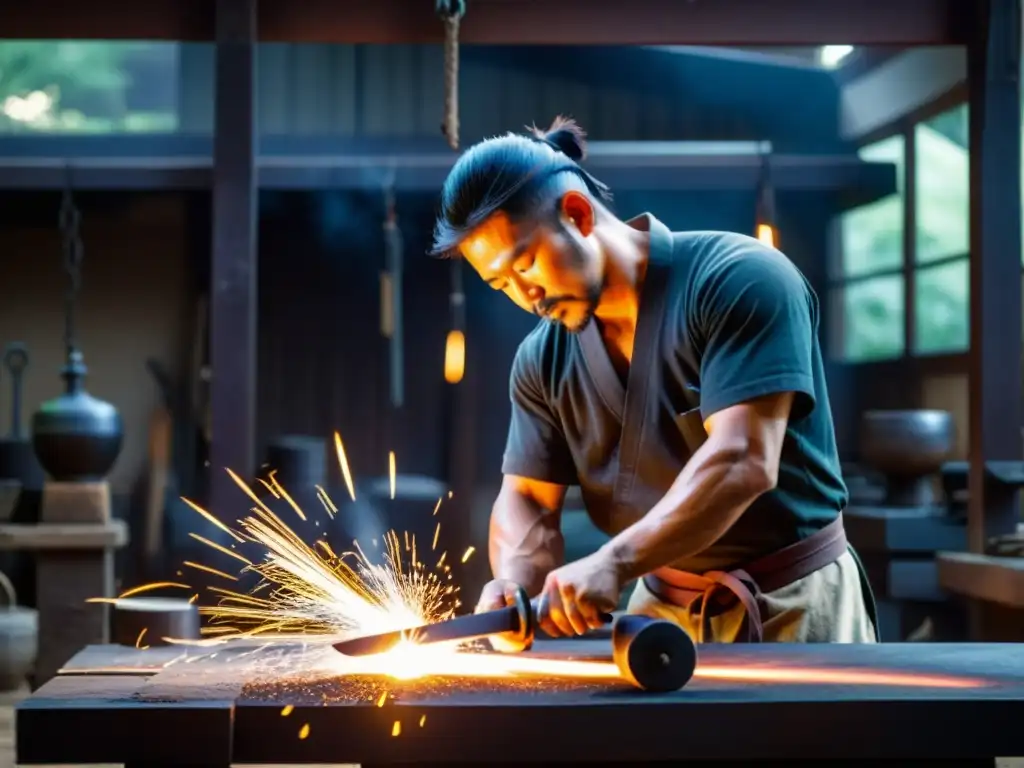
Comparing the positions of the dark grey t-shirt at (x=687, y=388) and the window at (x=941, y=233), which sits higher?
the window at (x=941, y=233)

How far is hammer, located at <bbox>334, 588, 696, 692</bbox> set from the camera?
187 centimetres

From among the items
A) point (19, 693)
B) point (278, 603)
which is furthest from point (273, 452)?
point (278, 603)

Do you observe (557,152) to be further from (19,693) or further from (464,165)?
(19,693)

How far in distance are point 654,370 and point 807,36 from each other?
8.36 ft

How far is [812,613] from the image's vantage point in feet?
8.13

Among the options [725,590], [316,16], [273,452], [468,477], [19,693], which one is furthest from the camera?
[468,477]

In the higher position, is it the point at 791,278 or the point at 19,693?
the point at 791,278

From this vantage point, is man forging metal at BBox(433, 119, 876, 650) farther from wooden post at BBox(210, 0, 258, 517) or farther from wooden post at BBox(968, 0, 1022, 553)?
wooden post at BBox(968, 0, 1022, 553)

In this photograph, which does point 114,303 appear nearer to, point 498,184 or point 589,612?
point 498,184

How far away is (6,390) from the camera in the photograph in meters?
8.16

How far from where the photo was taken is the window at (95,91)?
8555mm

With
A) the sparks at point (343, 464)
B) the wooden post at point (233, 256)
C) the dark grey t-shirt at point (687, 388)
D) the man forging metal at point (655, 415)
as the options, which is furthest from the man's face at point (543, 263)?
the wooden post at point (233, 256)

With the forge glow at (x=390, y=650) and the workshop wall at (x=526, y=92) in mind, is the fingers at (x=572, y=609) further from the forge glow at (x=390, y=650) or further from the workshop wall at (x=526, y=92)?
the workshop wall at (x=526, y=92)

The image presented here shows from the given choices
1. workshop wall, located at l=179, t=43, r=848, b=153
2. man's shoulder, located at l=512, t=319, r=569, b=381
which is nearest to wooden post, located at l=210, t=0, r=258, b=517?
man's shoulder, located at l=512, t=319, r=569, b=381
